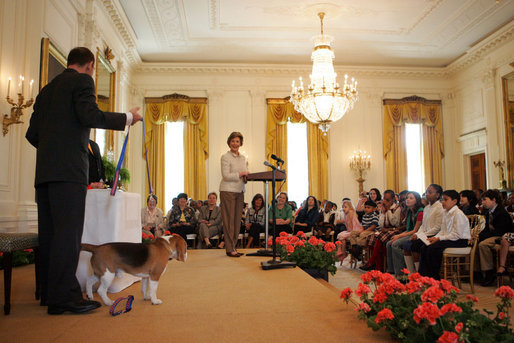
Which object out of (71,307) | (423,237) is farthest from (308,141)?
(71,307)

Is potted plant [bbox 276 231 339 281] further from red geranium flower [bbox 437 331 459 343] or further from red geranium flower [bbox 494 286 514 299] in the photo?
red geranium flower [bbox 437 331 459 343]

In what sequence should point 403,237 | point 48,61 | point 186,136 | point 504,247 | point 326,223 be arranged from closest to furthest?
point 504,247
point 403,237
point 48,61
point 326,223
point 186,136

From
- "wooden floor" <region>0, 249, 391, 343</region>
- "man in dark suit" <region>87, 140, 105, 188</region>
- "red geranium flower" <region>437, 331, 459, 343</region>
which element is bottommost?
"wooden floor" <region>0, 249, 391, 343</region>

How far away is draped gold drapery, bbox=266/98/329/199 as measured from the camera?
1089cm

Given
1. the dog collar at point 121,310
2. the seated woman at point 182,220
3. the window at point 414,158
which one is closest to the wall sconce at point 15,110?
the dog collar at point 121,310

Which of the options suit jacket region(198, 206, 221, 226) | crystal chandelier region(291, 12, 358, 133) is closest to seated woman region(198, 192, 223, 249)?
suit jacket region(198, 206, 221, 226)

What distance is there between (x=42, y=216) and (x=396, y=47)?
31.8 feet

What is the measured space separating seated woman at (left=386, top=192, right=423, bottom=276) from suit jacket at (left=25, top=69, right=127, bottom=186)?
3856mm

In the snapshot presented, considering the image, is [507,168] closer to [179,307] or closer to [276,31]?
[276,31]

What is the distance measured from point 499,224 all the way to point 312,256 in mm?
2480

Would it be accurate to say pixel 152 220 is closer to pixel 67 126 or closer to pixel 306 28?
pixel 306 28

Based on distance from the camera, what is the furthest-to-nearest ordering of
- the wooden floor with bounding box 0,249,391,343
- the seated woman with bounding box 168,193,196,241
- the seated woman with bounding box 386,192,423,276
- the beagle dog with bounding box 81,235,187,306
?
the seated woman with bounding box 168,193,196,241 < the seated woman with bounding box 386,192,423,276 < the beagle dog with bounding box 81,235,187,306 < the wooden floor with bounding box 0,249,391,343

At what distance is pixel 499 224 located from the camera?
4.95 meters

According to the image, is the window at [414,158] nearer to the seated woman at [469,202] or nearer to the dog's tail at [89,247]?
the seated woman at [469,202]
